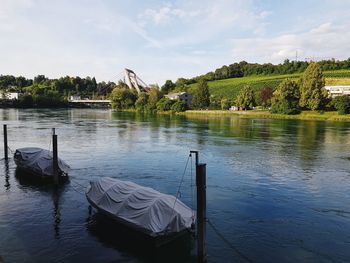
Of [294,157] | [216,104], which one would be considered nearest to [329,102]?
[216,104]

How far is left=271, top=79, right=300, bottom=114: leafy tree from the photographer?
5164 inches

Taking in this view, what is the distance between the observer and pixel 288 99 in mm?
134625

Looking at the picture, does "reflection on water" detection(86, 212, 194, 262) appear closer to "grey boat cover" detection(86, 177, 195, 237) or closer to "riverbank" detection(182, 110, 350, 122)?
"grey boat cover" detection(86, 177, 195, 237)

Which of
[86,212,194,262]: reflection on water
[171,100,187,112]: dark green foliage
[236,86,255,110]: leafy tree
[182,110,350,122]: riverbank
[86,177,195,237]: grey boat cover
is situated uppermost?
[236,86,255,110]: leafy tree

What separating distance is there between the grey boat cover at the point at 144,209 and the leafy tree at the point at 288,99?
118m

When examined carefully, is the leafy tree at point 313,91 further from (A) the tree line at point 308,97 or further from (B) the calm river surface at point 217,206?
(B) the calm river surface at point 217,206

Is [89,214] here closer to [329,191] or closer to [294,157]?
[329,191]

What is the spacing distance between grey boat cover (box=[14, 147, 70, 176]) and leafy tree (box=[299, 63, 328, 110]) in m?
111


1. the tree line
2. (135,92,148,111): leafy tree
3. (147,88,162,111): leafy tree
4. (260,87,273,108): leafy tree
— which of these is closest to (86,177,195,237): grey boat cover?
the tree line

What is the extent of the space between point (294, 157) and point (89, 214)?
108 ft

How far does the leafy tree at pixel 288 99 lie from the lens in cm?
13116

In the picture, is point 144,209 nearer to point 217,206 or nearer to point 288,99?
point 217,206

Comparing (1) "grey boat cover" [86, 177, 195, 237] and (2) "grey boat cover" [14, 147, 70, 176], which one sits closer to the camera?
(1) "grey boat cover" [86, 177, 195, 237]

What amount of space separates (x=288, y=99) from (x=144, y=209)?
412 feet
